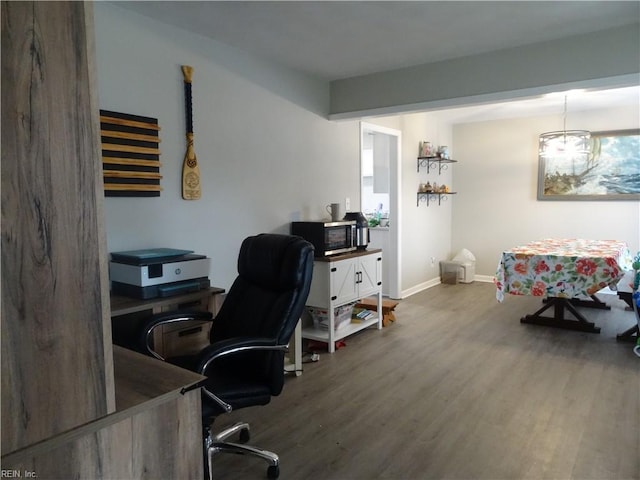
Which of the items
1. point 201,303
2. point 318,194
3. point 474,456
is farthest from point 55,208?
point 318,194

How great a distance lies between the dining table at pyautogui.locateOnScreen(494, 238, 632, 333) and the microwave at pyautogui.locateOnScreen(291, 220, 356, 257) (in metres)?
1.47

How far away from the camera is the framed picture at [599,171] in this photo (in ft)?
18.0

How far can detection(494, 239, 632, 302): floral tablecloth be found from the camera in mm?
3777

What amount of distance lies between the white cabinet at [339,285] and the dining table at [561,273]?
1232 mm

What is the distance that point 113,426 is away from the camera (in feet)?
3.69

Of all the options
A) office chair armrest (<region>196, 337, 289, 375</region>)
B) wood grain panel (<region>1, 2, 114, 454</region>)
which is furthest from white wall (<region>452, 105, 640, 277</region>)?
wood grain panel (<region>1, 2, 114, 454</region>)

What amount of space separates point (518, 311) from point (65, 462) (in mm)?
4749

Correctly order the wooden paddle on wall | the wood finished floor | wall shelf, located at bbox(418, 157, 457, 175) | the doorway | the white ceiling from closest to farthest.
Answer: the wood finished floor → the white ceiling → the wooden paddle on wall → the doorway → wall shelf, located at bbox(418, 157, 457, 175)

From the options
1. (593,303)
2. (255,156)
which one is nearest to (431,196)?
(593,303)

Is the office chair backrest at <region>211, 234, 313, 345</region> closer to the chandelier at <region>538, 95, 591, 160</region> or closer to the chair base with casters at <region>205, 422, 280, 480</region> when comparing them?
the chair base with casters at <region>205, 422, 280, 480</region>

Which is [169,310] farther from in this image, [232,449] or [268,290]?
[232,449]

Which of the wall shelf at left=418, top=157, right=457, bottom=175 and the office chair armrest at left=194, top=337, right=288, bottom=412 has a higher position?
the wall shelf at left=418, top=157, right=457, bottom=175

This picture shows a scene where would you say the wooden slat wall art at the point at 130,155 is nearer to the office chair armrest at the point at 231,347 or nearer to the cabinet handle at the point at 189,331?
the cabinet handle at the point at 189,331

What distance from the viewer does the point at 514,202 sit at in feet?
20.9
